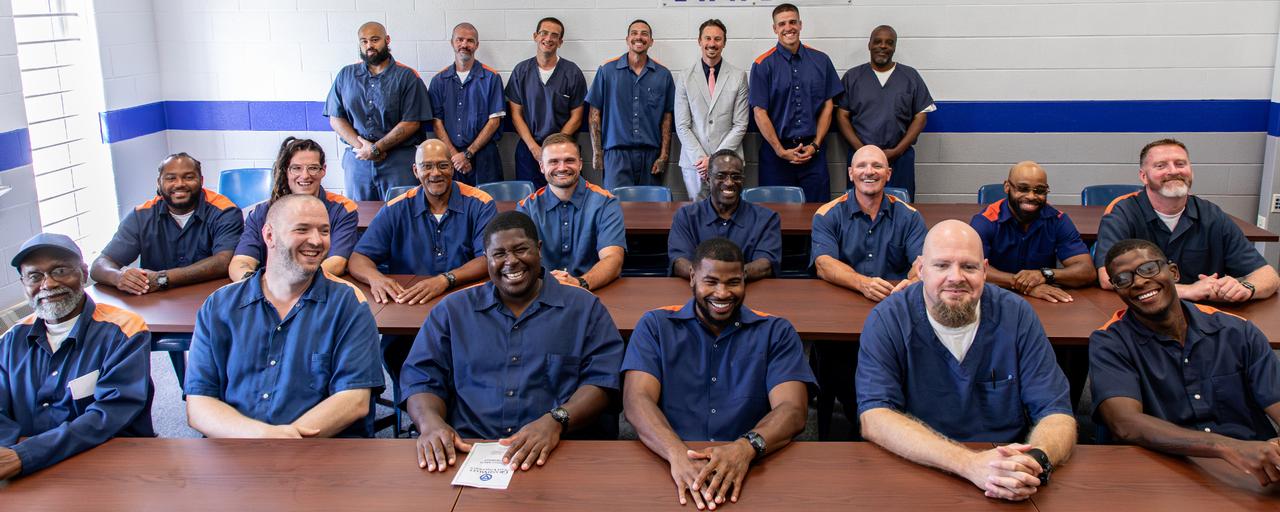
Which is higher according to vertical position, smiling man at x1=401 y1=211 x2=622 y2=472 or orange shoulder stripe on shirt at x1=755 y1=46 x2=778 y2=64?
orange shoulder stripe on shirt at x1=755 y1=46 x2=778 y2=64

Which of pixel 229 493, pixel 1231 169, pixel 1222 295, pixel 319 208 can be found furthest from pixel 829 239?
pixel 1231 169

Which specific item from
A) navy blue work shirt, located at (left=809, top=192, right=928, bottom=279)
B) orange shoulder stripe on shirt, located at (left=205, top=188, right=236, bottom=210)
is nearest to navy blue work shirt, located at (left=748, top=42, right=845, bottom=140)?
navy blue work shirt, located at (left=809, top=192, right=928, bottom=279)

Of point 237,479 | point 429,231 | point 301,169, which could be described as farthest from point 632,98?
point 237,479

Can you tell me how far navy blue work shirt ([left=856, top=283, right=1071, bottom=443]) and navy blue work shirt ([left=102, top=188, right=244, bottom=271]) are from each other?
3.04 m

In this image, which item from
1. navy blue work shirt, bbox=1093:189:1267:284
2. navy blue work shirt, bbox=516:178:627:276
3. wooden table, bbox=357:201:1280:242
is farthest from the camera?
wooden table, bbox=357:201:1280:242

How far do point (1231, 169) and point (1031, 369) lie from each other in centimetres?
520

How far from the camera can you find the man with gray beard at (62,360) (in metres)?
2.68

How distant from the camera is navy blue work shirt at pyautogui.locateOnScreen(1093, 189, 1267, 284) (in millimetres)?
4117

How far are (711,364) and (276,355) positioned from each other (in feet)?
4.32

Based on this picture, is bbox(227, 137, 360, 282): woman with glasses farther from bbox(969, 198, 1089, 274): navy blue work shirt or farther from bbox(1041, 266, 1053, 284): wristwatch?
bbox(1041, 266, 1053, 284): wristwatch

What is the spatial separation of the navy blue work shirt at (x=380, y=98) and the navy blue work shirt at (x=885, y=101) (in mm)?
2937

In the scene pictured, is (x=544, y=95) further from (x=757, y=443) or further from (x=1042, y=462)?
(x=1042, y=462)

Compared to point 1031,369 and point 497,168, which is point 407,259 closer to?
point 497,168

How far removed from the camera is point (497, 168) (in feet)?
22.7
